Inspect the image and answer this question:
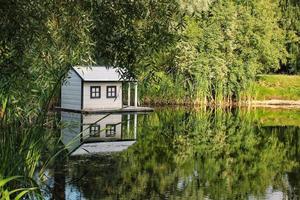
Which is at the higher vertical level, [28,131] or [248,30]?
[248,30]

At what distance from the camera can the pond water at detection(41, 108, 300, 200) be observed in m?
16.3

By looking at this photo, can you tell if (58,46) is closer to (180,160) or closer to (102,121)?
(180,160)

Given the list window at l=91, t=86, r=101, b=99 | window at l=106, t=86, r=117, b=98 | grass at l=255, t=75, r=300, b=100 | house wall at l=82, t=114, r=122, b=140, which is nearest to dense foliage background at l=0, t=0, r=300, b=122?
house wall at l=82, t=114, r=122, b=140

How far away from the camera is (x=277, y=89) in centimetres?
4938

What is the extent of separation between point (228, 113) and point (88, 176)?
932 inches

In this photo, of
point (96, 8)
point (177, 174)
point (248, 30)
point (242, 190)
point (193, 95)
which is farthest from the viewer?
point (248, 30)

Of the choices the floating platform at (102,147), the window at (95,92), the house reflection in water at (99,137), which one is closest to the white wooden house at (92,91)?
the window at (95,92)

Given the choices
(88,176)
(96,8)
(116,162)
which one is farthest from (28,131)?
(116,162)

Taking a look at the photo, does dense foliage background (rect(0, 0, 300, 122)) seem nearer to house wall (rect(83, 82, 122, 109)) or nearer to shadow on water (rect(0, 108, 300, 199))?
shadow on water (rect(0, 108, 300, 199))

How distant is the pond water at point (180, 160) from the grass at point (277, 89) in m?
12.5

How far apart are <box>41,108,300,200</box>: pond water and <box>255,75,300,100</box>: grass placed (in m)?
12.5

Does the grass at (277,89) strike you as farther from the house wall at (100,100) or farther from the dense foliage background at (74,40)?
the dense foliage background at (74,40)

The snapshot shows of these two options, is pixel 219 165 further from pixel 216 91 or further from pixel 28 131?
pixel 216 91

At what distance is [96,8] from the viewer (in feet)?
26.5
